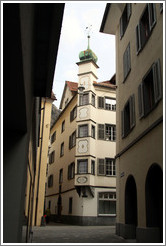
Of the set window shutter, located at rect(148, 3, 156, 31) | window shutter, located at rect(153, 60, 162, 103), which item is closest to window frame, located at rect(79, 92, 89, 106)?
window shutter, located at rect(148, 3, 156, 31)

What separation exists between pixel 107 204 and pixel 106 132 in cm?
694

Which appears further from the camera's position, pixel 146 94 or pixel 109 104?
pixel 109 104

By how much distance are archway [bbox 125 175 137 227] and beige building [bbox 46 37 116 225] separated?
37.2ft

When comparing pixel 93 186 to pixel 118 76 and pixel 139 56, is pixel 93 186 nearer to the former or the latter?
pixel 118 76

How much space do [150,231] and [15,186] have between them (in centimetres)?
688

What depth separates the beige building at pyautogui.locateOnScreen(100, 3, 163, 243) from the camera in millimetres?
10117

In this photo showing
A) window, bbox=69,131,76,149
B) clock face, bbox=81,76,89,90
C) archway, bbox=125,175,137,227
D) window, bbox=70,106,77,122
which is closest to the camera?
archway, bbox=125,175,137,227

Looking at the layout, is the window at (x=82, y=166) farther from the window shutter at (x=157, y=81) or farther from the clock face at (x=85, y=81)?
the window shutter at (x=157, y=81)

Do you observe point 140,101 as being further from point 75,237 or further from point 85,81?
point 85,81

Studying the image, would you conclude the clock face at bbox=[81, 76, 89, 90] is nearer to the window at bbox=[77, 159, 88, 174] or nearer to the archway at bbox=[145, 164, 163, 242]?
the window at bbox=[77, 159, 88, 174]

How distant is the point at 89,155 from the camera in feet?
84.5

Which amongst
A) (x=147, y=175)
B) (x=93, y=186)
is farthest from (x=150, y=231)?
(x=93, y=186)

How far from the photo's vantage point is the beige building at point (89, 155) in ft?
82.7

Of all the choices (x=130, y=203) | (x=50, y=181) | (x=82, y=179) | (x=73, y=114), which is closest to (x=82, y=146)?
(x=82, y=179)
